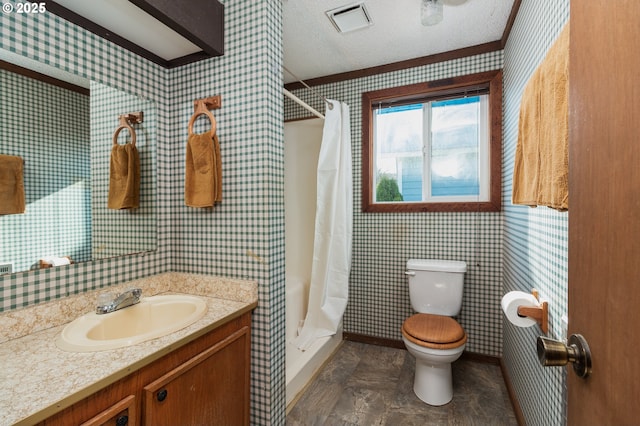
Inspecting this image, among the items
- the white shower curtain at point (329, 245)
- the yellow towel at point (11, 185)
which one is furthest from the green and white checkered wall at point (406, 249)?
the yellow towel at point (11, 185)

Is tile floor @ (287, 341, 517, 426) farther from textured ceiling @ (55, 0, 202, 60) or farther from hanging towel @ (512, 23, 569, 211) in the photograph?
textured ceiling @ (55, 0, 202, 60)

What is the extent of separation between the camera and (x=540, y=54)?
52.0 inches

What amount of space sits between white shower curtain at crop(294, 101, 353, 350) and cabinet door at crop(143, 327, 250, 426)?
0.85 meters

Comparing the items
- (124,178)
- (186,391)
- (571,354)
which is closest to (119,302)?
(186,391)

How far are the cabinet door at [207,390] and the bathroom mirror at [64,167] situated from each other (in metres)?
0.66

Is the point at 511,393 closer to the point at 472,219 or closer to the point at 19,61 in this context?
the point at 472,219

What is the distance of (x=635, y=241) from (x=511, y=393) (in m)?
1.95

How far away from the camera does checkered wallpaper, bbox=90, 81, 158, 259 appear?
1299 millimetres

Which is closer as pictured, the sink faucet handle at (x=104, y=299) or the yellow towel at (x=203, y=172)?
the sink faucet handle at (x=104, y=299)

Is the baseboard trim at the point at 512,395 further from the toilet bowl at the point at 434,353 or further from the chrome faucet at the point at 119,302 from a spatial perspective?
the chrome faucet at the point at 119,302

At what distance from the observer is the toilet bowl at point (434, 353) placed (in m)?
1.74

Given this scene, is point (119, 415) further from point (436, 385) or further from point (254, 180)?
point (436, 385)

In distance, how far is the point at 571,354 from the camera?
22.5 inches

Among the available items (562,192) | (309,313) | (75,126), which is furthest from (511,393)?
(75,126)
